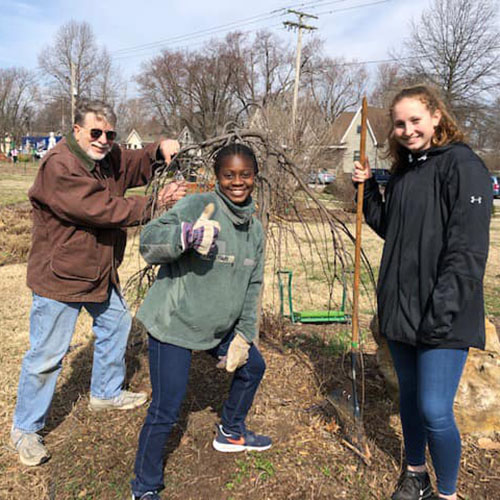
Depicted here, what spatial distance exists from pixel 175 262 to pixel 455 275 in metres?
1.21

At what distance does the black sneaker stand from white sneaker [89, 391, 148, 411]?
1690 millimetres

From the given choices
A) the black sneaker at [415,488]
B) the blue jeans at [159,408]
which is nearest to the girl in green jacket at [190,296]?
the blue jeans at [159,408]

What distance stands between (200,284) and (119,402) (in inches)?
55.5

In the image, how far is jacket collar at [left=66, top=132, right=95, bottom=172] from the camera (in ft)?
8.68

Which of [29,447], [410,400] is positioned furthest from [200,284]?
[29,447]

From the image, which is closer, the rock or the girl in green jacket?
the girl in green jacket

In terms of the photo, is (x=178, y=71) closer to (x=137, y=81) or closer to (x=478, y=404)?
(x=137, y=81)

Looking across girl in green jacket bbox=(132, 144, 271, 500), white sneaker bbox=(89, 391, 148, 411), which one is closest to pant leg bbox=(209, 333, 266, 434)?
girl in green jacket bbox=(132, 144, 271, 500)

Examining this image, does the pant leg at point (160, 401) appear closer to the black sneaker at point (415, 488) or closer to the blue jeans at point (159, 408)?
the blue jeans at point (159, 408)

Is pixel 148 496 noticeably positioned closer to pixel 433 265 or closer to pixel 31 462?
pixel 31 462

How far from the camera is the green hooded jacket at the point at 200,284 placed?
224 cm

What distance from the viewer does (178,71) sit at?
141 feet

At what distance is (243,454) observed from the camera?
2.73m

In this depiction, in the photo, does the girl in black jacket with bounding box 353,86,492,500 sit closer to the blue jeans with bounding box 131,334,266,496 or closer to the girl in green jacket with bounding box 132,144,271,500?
the girl in green jacket with bounding box 132,144,271,500
